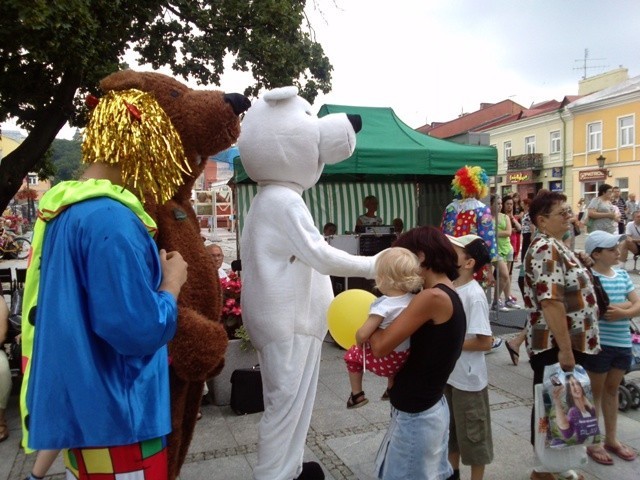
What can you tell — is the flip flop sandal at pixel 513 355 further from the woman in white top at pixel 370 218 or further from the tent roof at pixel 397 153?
the woman in white top at pixel 370 218

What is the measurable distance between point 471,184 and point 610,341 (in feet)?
11.2

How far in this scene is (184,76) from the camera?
9242 mm

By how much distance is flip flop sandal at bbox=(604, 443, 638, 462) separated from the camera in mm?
3145

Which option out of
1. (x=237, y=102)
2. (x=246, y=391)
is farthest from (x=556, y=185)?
(x=237, y=102)

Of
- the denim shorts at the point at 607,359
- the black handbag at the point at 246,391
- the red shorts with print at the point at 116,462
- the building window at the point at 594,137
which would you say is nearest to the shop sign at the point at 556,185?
the building window at the point at 594,137

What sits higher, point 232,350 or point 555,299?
point 555,299

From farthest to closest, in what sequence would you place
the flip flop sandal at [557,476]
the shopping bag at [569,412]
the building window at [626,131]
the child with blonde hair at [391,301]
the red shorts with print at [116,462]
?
the building window at [626,131], the flip flop sandal at [557,476], the shopping bag at [569,412], the child with blonde hair at [391,301], the red shorts with print at [116,462]

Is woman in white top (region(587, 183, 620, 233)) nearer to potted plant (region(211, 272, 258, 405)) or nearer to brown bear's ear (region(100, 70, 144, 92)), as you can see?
potted plant (region(211, 272, 258, 405))

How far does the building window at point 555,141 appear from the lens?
32.2m

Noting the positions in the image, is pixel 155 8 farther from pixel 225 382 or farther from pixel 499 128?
pixel 499 128

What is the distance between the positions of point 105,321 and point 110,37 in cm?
709

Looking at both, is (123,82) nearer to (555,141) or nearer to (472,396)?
(472,396)

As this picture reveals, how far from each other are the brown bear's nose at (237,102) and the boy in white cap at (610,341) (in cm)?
232

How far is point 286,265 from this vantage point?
254 cm
